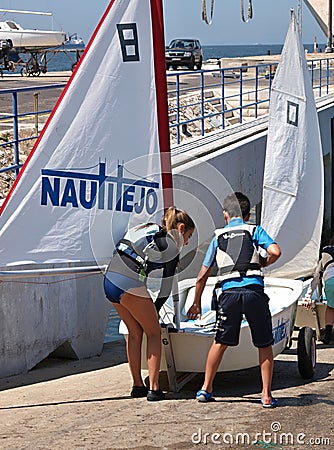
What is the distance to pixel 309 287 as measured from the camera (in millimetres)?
9102

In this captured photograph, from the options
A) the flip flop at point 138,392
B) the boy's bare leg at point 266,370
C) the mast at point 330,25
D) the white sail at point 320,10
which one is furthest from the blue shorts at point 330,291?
the white sail at point 320,10

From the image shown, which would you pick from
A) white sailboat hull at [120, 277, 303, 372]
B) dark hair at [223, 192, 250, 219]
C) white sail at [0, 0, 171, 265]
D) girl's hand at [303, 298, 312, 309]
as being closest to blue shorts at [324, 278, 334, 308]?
girl's hand at [303, 298, 312, 309]

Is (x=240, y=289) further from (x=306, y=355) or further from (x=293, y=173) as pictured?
(x=293, y=173)

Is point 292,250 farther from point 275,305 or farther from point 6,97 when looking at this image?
point 6,97

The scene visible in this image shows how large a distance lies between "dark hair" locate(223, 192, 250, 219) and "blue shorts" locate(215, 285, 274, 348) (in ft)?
1.65

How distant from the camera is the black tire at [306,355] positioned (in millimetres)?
→ 6875

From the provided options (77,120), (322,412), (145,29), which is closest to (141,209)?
(77,120)

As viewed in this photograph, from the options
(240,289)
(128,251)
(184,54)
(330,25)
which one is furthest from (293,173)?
(330,25)

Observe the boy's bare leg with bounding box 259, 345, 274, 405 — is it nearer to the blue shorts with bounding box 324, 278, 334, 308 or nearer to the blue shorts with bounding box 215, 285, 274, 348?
the blue shorts with bounding box 215, 285, 274, 348

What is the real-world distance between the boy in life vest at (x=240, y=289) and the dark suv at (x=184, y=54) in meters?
32.4

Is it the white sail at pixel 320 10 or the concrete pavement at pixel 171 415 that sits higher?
the white sail at pixel 320 10

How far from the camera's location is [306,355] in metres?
6.86

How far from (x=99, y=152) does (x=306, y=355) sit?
7.70ft

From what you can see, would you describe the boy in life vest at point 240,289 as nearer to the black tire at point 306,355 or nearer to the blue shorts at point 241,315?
the blue shorts at point 241,315
